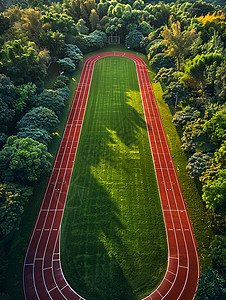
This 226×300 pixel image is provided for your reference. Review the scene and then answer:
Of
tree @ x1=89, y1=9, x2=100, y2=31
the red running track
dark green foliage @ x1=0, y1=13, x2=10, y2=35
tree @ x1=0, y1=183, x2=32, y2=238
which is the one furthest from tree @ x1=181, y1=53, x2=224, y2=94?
tree @ x1=89, y1=9, x2=100, y2=31

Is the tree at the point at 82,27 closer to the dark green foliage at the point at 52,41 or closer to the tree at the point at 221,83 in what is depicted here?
the dark green foliage at the point at 52,41

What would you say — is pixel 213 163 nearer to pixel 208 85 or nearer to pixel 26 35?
pixel 208 85

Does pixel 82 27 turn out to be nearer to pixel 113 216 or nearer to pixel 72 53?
pixel 72 53

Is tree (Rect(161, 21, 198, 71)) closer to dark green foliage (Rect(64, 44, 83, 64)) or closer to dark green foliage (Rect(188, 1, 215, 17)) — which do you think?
dark green foliage (Rect(64, 44, 83, 64))

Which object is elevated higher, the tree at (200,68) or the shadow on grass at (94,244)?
the tree at (200,68)

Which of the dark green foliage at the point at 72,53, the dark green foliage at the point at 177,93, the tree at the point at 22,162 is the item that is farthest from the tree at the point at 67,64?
the tree at the point at 22,162

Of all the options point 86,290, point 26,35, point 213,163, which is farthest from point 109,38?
point 86,290
